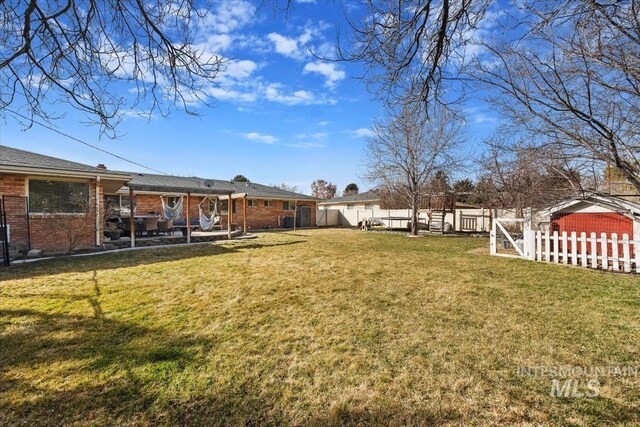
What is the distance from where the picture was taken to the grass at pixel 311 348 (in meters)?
2.11

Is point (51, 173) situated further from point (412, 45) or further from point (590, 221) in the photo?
point (590, 221)

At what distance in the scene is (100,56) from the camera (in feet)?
11.2

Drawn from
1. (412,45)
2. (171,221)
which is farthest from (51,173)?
(412,45)

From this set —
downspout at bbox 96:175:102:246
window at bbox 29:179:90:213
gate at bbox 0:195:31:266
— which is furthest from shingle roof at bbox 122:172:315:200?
gate at bbox 0:195:31:266

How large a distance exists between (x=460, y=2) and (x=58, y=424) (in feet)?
15.6

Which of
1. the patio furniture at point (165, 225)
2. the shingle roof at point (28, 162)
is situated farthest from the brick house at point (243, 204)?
the shingle roof at point (28, 162)

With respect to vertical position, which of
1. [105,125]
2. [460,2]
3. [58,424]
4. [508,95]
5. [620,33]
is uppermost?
[460,2]

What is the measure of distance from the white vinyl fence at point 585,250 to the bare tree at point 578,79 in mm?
4380

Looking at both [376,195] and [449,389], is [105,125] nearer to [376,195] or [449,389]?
[449,389]

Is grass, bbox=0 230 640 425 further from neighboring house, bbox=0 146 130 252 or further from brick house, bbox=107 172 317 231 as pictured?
brick house, bbox=107 172 317 231

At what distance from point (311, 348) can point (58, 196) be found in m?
10.9

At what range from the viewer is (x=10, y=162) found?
867cm

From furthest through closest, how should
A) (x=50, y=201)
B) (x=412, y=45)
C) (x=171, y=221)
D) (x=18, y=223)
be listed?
(x=171, y=221), (x=50, y=201), (x=18, y=223), (x=412, y=45)

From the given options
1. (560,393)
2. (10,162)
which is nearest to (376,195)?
(10,162)
